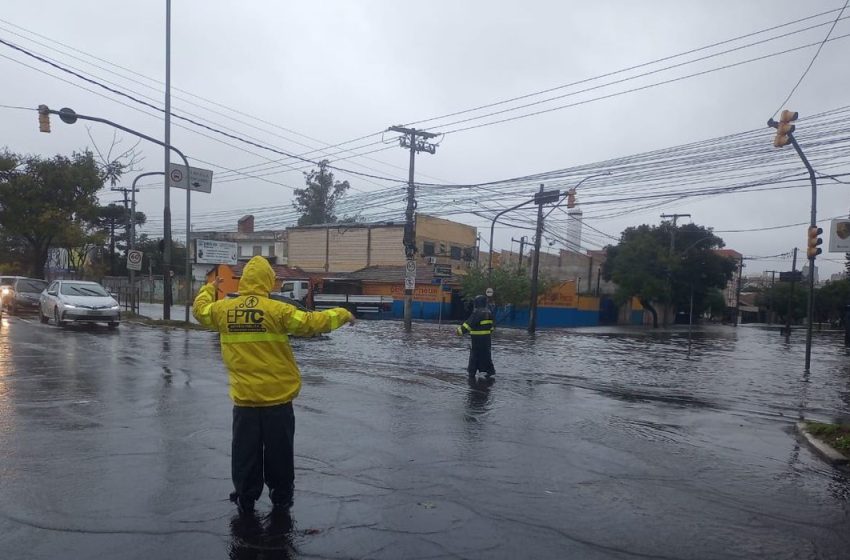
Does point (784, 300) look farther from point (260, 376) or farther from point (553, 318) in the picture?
point (260, 376)

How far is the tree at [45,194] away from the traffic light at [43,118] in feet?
44.9

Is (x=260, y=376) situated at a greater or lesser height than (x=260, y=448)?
greater

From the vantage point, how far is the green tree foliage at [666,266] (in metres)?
48.0

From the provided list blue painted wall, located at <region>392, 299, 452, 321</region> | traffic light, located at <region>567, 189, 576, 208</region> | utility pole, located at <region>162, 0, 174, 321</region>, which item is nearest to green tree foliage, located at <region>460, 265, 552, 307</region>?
blue painted wall, located at <region>392, 299, 452, 321</region>

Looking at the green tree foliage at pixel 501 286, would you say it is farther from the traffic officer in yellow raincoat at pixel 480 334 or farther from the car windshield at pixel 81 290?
the traffic officer in yellow raincoat at pixel 480 334

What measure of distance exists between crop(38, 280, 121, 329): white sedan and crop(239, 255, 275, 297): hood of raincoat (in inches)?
732

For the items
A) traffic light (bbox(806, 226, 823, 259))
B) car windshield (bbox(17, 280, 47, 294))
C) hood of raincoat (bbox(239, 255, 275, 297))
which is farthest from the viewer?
car windshield (bbox(17, 280, 47, 294))

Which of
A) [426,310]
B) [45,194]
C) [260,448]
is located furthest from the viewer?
[426,310]

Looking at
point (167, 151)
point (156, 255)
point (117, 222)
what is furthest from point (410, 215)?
point (156, 255)

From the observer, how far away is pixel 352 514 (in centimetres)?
514

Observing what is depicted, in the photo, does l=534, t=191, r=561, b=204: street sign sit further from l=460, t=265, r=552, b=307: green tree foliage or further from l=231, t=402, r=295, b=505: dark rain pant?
l=231, t=402, r=295, b=505: dark rain pant

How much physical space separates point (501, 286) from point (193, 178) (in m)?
16.1

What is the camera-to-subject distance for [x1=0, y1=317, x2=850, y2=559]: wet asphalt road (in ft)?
15.4

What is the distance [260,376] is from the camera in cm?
489
